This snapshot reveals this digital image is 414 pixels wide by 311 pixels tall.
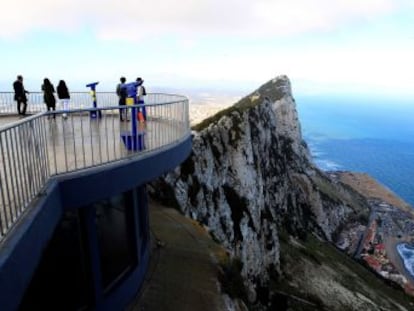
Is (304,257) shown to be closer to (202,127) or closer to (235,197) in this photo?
(235,197)

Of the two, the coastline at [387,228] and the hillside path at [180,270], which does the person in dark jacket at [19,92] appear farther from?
the coastline at [387,228]

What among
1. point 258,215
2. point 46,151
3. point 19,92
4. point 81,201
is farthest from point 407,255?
point 46,151

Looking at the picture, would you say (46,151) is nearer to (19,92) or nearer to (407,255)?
(19,92)

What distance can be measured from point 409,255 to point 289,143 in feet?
155

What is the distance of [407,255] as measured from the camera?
112125 mm

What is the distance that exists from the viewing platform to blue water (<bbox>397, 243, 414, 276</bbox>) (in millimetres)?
106006

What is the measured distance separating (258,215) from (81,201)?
48.5 metres

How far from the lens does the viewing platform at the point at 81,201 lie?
5.64 metres

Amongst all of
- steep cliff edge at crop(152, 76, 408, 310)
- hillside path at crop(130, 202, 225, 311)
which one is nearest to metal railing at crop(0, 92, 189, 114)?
hillside path at crop(130, 202, 225, 311)

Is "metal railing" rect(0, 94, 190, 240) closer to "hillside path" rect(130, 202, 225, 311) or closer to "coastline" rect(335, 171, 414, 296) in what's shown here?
"hillside path" rect(130, 202, 225, 311)

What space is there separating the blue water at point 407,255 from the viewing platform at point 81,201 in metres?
106

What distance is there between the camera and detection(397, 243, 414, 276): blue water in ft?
341

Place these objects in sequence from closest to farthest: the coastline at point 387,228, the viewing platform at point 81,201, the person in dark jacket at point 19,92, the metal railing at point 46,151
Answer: the viewing platform at point 81,201, the metal railing at point 46,151, the person in dark jacket at point 19,92, the coastline at point 387,228

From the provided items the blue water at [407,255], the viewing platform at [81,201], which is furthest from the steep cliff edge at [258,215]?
the blue water at [407,255]
